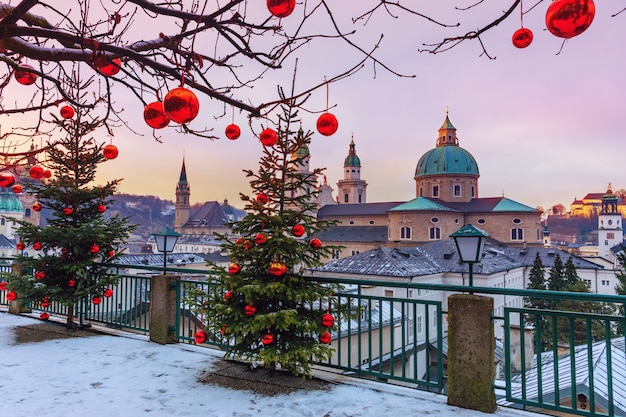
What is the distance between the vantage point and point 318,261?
4688mm

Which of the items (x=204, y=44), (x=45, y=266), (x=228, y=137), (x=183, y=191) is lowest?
(x=45, y=266)

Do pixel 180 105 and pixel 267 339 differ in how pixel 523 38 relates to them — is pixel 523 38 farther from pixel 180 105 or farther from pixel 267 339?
pixel 267 339

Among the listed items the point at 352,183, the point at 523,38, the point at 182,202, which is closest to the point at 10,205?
the point at 182,202

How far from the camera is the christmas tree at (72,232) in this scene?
6148 millimetres

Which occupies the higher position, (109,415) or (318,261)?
(318,261)

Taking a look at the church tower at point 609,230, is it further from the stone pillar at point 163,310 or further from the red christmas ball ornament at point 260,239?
the red christmas ball ornament at point 260,239

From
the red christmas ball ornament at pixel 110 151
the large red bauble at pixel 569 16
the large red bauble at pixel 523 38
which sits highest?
the large red bauble at pixel 523 38

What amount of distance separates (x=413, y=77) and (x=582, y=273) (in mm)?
48896

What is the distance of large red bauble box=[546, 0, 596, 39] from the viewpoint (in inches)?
86.5

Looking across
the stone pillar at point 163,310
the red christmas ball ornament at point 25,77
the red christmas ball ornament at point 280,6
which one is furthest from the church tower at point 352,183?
the red christmas ball ornament at point 280,6

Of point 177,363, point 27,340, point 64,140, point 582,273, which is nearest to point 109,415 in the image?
point 177,363

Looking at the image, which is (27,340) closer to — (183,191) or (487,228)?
(487,228)

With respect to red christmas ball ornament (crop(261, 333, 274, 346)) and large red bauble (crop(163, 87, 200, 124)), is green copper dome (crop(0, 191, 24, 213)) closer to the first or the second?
red christmas ball ornament (crop(261, 333, 274, 346))

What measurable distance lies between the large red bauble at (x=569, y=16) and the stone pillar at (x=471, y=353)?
232cm
